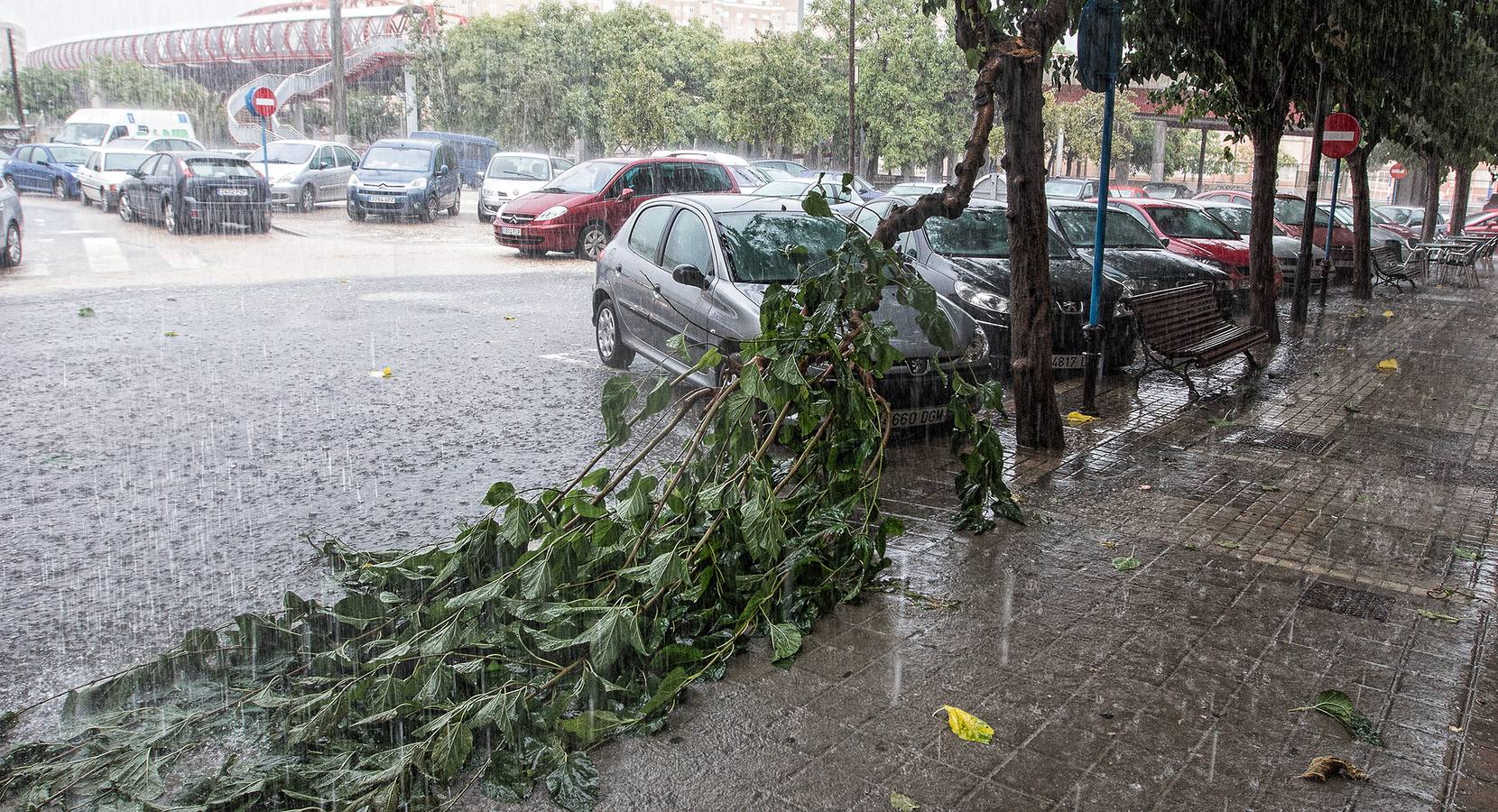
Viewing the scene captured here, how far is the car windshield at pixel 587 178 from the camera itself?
19.9m

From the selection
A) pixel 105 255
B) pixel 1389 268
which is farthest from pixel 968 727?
pixel 1389 268

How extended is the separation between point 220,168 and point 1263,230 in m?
19.3

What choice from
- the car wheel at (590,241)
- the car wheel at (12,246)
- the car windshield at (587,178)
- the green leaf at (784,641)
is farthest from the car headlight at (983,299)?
the car wheel at (12,246)

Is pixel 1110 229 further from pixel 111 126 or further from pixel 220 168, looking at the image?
pixel 111 126

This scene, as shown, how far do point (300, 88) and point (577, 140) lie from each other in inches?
685

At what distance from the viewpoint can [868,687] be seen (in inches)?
159

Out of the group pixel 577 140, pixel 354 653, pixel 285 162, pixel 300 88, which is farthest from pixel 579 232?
pixel 300 88

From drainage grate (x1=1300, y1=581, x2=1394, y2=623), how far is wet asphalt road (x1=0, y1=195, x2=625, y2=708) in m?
4.14

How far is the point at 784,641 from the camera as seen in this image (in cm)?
423

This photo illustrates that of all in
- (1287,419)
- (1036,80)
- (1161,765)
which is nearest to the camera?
(1161,765)

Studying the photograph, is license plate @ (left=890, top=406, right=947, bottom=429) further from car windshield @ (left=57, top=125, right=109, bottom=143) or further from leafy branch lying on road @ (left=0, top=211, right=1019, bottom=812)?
car windshield @ (left=57, top=125, right=109, bottom=143)

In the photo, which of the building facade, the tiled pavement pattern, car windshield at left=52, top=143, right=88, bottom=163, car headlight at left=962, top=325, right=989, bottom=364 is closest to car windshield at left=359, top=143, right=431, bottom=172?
car windshield at left=52, top=143, right=88, bottom=163

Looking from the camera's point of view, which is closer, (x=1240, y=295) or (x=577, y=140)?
(x=1240, y=295)

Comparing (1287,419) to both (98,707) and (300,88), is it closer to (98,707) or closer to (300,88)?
(98,707)
